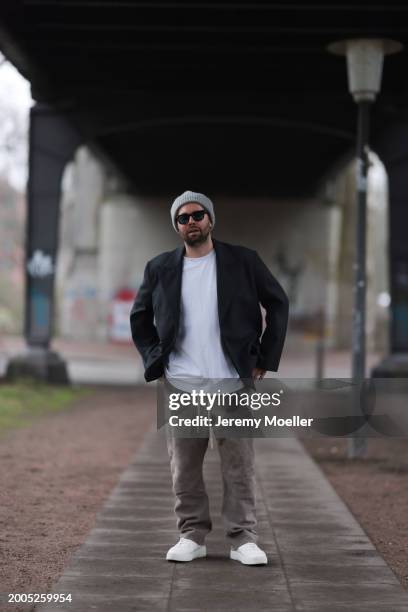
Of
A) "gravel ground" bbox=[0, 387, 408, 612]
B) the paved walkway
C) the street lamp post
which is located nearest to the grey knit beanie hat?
the paved walkway

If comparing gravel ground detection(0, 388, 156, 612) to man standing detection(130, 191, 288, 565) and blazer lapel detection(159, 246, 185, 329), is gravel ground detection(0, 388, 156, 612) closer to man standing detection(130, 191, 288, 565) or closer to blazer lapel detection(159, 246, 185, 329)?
man standing detection(130, 191, 288, 565)

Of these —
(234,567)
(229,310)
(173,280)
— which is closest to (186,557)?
(234,567)

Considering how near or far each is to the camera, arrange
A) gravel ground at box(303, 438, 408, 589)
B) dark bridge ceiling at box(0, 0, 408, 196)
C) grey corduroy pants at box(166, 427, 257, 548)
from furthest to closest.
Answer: dark bridge ceiling at box(0, 0, 408, 196), gravel ground at box(303, 438, 408, 589), grey corduroy pants at box(166, 427, 257, 548)

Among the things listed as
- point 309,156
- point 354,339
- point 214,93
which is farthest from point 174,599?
point 309,156

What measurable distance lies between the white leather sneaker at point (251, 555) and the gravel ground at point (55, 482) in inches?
34.1

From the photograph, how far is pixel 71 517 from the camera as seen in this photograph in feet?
23.2

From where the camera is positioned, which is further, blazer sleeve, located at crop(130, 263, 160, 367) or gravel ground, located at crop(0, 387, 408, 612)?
gravel ground, located at crop(0, 387, 408, 612)

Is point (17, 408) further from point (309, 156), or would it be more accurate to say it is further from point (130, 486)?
point (309, 156)

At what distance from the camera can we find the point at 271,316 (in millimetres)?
5605

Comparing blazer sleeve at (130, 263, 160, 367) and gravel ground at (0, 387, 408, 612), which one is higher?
blazer sleeve at (130, 263, 160, 367)

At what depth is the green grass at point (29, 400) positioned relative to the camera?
1414 cm

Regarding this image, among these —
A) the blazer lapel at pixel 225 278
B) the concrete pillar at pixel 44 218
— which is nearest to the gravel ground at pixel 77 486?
the blazer lapel at pixel 225 278

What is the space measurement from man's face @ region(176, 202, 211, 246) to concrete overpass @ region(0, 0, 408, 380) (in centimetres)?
890

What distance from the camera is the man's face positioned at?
550 cm
